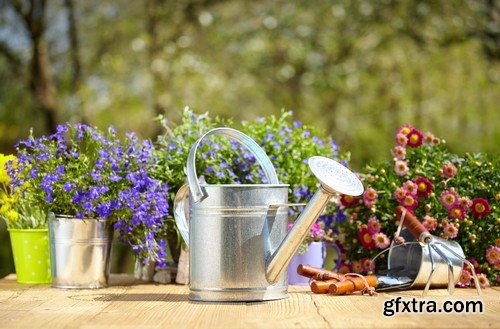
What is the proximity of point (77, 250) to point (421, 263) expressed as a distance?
1.18 meters

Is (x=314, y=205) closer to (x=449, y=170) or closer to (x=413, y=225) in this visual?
(x=413, y=225)

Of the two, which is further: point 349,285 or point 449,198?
point 449,198

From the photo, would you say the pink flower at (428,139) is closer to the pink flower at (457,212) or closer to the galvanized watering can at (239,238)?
the pink flower at (457,212)

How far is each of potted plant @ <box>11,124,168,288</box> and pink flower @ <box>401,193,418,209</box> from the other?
0.87 metres

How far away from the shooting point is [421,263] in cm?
296

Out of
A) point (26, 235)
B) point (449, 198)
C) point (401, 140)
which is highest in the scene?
point (401, 140)

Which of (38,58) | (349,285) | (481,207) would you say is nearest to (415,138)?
(481,207)

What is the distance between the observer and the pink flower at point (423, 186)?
321 cm

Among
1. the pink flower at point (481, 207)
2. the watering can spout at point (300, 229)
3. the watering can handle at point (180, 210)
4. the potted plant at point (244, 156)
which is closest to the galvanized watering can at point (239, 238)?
the watering can spout at point (300, 229)

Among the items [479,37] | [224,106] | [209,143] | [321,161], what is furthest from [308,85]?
[321,161]

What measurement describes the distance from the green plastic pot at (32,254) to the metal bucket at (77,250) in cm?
20

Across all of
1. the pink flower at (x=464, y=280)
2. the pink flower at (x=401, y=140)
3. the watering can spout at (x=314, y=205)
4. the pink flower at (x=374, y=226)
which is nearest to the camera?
the watering can spout at (x=314, y=205)

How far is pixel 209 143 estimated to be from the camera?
329 cm

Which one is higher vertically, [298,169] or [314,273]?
[298,169]
